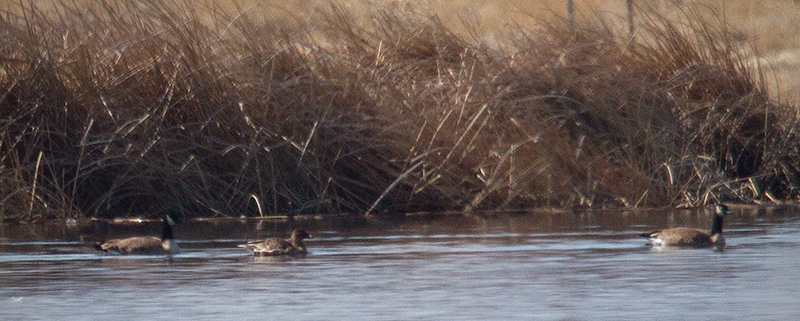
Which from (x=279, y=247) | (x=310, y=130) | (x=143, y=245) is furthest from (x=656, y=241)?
(x=310, y=130)

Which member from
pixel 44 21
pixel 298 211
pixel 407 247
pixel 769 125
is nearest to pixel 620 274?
pixel 407 247

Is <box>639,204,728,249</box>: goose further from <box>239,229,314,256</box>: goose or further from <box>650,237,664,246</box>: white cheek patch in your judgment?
<box>239,229,314,256</box>: goose

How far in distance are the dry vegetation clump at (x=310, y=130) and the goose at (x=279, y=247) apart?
3589mm

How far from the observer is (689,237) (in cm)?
1438

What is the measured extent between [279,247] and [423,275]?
2.09 metres

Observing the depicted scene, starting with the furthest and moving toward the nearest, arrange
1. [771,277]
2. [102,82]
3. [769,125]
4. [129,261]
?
[769,125]
[102,82]
[129,261]
[771,277]

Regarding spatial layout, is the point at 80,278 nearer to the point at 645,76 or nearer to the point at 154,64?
the point at 154,64

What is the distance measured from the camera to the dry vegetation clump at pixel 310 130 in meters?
17.7

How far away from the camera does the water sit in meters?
10.3

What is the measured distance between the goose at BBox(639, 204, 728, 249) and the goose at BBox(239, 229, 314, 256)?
299 cm

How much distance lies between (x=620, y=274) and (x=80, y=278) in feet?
13.2

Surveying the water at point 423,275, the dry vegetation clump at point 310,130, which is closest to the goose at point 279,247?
the water at point 423,275

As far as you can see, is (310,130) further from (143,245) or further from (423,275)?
(423,275)

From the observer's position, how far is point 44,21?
1861 cm
